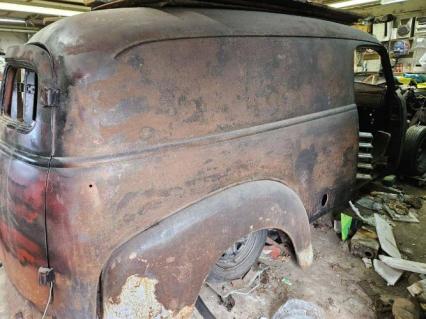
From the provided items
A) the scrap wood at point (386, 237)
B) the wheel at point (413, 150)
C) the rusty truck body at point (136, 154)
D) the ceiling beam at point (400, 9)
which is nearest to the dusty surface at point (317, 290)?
the scrap wood at point (386, 237)

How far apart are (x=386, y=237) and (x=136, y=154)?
8.23 ft

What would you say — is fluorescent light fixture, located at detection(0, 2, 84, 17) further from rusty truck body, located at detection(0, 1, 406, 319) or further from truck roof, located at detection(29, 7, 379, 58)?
truck roof, located at detection(29, 7, 379, 58)

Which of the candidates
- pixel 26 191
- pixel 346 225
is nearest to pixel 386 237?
pixel 346 225

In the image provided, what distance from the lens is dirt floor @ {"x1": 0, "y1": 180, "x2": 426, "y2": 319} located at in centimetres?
212

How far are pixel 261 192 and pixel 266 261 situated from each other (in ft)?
3.43

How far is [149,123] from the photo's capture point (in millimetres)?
1364

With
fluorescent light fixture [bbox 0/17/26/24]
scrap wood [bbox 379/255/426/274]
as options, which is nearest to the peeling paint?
scrap wood [bbox 379/255/426/274]

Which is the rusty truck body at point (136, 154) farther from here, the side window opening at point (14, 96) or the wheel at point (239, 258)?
the wheel at point (239, 258)

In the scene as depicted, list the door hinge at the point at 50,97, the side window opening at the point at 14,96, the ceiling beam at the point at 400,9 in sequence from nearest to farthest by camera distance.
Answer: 1. the door hinge at the point at 50,97
2. the side window opening at the point at 14,96
3. the ceiling beam at the point at 400,9

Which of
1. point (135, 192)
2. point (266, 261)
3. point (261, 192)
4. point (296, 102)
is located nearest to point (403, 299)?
point (266, 261)

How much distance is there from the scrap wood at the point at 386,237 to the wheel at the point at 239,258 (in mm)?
1223

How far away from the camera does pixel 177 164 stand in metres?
1.46

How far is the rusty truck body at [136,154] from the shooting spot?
1256mm

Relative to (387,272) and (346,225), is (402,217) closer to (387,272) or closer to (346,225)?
(346,225)
